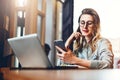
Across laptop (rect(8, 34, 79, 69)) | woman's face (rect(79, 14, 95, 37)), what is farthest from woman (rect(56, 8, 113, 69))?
laptop (rect(8, 34, 79, 69))

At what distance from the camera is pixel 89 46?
2.54 metres

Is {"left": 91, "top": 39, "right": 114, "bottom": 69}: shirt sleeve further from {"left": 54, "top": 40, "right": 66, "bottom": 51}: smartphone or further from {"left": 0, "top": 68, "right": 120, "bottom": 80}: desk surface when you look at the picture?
{"left": 0, "top": 68, "right": 120, "bottom": 80}: desk surface

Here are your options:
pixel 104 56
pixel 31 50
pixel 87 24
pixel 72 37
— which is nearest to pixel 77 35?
pixel 72 37

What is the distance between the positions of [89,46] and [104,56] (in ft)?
0.63

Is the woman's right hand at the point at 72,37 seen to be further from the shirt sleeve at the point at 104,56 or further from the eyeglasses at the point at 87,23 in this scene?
the shirt sleeve at the point at 104,56

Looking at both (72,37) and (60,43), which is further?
(60,43)

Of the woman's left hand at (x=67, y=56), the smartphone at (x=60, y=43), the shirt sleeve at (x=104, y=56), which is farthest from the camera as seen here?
the smartphone at (x=60, y=43)

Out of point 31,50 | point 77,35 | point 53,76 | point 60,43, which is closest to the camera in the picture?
point 53,76

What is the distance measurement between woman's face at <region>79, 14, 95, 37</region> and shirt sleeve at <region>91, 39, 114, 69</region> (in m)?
0.16

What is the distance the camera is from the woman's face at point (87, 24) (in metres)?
2.52

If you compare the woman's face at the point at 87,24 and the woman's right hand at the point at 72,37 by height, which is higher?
the woman's face at the point at 87,24

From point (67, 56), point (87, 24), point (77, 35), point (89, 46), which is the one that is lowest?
point (67, 56)

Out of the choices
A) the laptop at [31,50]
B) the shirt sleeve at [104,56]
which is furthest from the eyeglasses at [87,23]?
the laptop at [31,50]

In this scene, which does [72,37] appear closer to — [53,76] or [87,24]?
[87,24]
